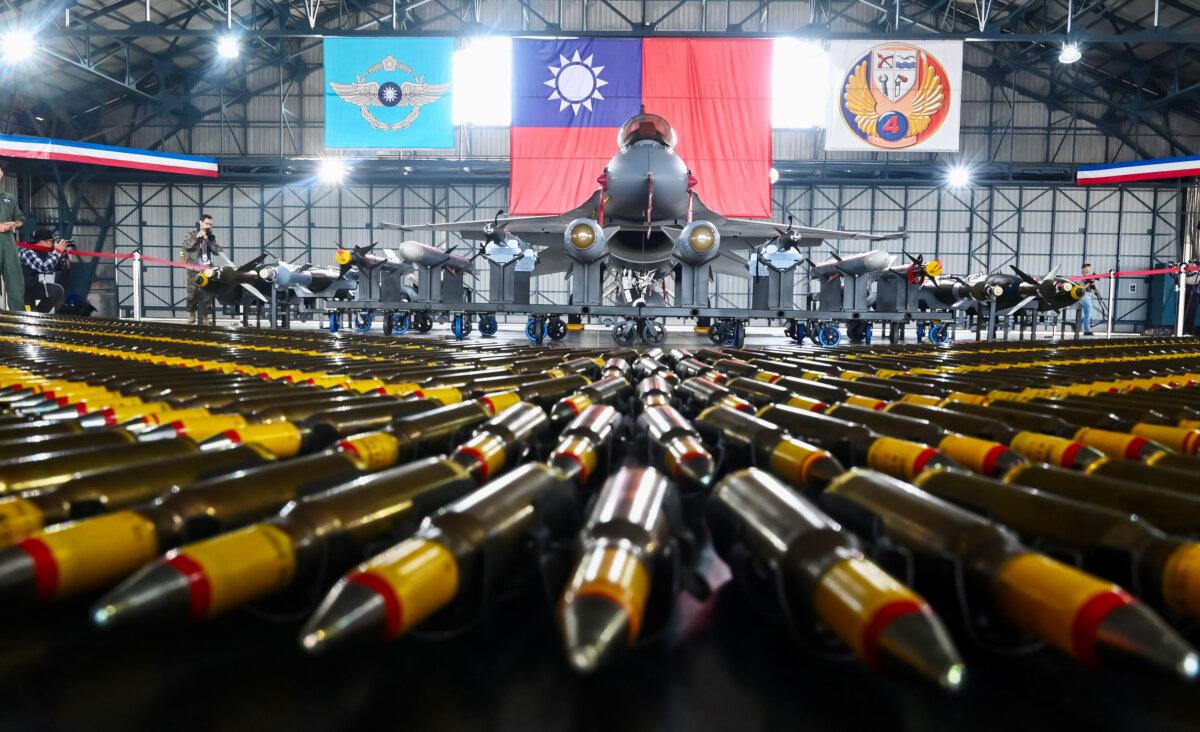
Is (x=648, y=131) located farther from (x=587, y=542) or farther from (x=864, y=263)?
(x=587, y=542)

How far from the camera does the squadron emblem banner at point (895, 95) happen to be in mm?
16938

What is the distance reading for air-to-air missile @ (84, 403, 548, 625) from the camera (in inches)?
31.1

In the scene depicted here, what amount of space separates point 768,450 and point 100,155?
26984 millimetres

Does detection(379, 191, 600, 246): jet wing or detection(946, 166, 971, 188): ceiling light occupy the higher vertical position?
detection(946, 166, 971, 188): ceiling light

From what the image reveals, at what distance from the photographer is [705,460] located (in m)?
1.61

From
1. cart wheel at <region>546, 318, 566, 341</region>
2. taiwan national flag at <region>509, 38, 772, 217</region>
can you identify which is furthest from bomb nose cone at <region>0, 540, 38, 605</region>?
taiwan national flag at <region>509, 38, 772, 217</region>

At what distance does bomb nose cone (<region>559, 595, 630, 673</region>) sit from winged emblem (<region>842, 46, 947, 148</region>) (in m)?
19.0

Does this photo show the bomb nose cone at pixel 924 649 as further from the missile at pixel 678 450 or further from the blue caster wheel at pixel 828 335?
the blue caster wheel at pixel 828 335

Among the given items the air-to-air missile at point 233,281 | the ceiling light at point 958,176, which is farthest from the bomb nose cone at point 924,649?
the ceiling light at point 958,176

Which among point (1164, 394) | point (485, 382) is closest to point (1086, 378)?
point (1164, 394)

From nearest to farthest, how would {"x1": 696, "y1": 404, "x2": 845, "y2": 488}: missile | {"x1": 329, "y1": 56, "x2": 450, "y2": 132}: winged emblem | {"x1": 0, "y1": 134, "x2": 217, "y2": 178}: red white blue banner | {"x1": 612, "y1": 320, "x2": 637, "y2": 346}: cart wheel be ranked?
{"x1": 696, "y1": 404, "x2": 845, "y2": 488}: missile
{"x1": 612, "y1": 320, "x2": 637, "y2": 346}: cart wheel
{"x1": 329, "y1": 56, "x2": 450, "y2": 132}: winged emblem
{"x1": 0, "y1": 134, "x2": 217, "y2": 178}: red white blue banner

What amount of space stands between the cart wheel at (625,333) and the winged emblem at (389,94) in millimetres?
10166

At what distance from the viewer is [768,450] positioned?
1.69 metres

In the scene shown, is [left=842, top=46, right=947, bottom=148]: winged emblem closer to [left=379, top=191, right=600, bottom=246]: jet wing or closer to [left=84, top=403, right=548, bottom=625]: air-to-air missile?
[left=379, top=191, right=600, bottom=246]: jet wing
